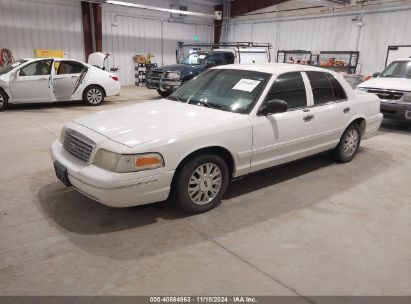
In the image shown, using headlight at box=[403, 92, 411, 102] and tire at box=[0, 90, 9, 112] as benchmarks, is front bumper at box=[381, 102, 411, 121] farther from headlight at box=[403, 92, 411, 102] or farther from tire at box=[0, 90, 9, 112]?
tire at box=[0, 90, 9, 112]

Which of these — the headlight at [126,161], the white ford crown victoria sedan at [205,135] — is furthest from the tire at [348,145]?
the headlight at [126,161]

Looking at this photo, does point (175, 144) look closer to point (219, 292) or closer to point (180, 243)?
point (180, 243)

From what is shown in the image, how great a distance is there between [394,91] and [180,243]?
6.62 metres

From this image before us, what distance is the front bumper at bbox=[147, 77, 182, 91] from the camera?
34.0 ft

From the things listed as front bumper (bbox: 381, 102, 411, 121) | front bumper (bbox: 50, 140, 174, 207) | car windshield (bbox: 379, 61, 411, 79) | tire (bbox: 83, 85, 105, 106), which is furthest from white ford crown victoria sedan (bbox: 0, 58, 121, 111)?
car windshield (bbox: 379, 61, 411, 79)

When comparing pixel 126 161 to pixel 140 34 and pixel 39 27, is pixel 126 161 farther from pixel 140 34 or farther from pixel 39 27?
pixel 140 34

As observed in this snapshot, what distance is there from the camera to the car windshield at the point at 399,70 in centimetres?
803

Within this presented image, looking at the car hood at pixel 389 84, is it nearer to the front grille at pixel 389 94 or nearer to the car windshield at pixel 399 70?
the front grille at pixel 389 94

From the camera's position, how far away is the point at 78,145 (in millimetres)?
3111

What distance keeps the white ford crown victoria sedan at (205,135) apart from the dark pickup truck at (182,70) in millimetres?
6247

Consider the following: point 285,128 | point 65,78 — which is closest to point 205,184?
point 285,128

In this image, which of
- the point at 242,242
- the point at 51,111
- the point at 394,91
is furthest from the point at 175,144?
the point at 51,111

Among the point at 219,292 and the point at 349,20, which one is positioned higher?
the point at 349,20

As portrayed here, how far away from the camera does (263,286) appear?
2301mm
